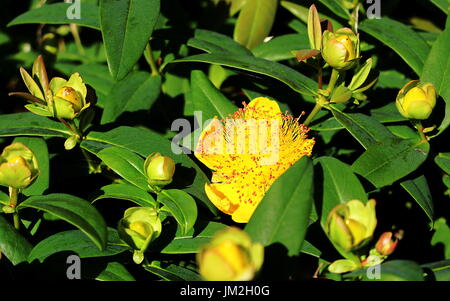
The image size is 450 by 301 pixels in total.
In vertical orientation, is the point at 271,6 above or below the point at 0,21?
above

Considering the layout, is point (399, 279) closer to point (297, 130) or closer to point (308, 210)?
point (308, 210)

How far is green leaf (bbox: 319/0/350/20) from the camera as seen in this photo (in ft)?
5.75

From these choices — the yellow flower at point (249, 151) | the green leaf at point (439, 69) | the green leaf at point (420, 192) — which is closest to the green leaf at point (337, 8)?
the green leaf at point (439, 69)

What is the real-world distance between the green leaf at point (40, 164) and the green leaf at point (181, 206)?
1.04 ft

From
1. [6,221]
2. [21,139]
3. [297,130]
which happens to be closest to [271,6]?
[297,130]

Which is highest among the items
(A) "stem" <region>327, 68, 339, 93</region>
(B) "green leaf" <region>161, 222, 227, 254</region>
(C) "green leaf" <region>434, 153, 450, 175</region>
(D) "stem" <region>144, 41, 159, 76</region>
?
(A) "stem" <region>327, 68, 339, 93</region>

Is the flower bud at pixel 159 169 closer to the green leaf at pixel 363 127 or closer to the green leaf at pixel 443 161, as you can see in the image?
the green leaf at pixel 363 127

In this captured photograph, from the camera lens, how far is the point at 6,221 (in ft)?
4.27

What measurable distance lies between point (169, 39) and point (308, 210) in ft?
2.85

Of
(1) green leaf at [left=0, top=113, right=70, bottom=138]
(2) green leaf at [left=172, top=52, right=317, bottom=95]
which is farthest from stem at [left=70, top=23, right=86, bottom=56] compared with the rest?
(2) green leaf at [left=172, top=52, right=317, bottom=95]

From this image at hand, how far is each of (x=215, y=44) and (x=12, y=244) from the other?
2.66 ft

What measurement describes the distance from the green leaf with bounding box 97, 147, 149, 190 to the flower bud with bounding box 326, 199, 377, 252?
484mm

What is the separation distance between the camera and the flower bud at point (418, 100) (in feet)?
4.36

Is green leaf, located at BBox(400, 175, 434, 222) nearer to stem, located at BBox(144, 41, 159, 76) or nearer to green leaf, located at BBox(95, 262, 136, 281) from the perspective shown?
green leaf, located at BBox(95, 262, 136, 281)
